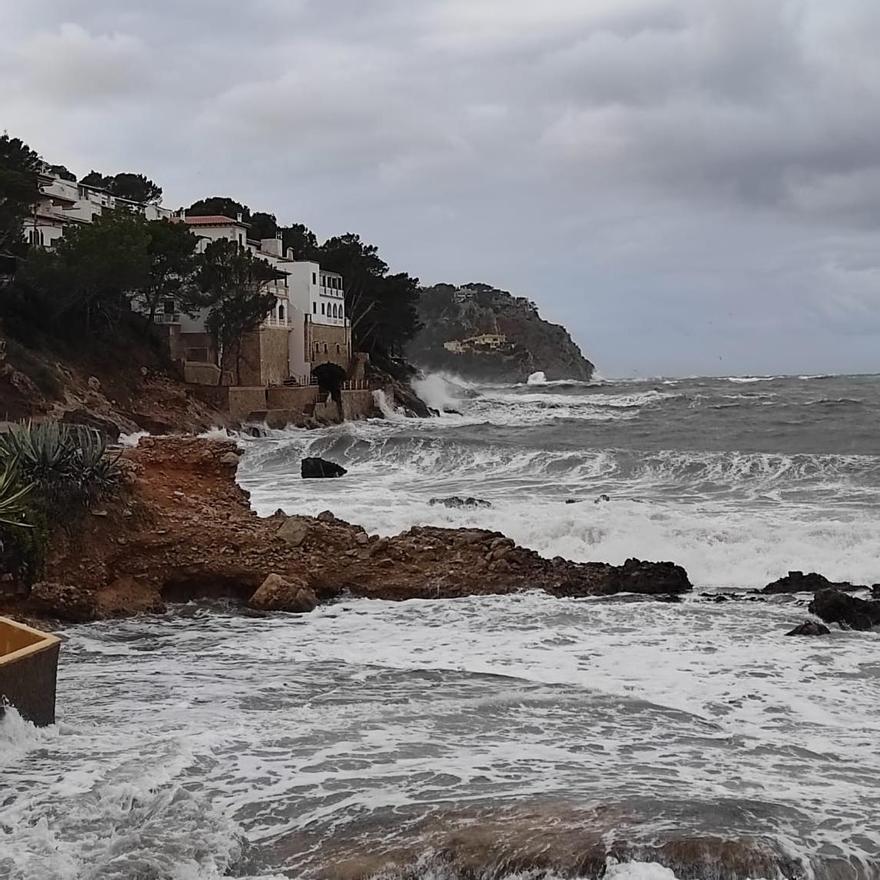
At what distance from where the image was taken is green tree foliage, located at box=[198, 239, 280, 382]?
51062mm

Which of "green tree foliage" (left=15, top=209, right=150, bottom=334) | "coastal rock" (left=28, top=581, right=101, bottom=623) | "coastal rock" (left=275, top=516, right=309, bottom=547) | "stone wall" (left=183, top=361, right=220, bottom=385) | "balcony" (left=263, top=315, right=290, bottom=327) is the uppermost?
"green tree foliage" (left=15, top=209, right=150, bottom=334)

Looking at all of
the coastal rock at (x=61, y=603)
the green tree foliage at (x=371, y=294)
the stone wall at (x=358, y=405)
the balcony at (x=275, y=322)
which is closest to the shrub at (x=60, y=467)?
the coastal rock at (x=61, y=603)

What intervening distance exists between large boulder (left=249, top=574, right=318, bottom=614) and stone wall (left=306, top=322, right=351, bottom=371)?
4715cm

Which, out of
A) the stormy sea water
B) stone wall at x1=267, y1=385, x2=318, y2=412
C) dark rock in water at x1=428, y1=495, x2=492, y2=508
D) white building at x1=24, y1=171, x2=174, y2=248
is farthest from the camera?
white building at x1=24, y1=171, x2=174, y2=248

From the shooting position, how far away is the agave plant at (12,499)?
459 inches

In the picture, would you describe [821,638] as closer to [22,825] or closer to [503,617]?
[503,617]

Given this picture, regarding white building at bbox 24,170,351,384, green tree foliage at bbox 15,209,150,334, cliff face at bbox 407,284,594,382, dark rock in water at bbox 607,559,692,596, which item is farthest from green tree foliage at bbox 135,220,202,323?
cliff face at bbox 407,284,594,382

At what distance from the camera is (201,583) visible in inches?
537

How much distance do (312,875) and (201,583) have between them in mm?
8327

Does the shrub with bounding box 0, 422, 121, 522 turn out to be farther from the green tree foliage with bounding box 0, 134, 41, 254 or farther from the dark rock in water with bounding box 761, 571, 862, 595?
the green tree foliage with bounding box 0, 134, 41, 254

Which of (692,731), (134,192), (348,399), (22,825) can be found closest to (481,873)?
(22,825)

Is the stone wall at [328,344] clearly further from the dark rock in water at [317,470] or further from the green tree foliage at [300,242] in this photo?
the dark rock in water at [317,470]

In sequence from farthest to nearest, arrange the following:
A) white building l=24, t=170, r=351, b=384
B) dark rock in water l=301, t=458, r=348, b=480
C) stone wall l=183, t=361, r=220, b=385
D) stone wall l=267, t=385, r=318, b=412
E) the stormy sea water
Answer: white building l=24, t=170, r=351, b=384 → stone wall l=267, t=385, r=318, b=412 → stone wall l=183, t=361, r=220, b=385 → dark rock in water l=301, t=458, r=348, b=480 → the stormy sea water

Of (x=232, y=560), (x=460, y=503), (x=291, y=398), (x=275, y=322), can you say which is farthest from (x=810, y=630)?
(x=275, y=322)
